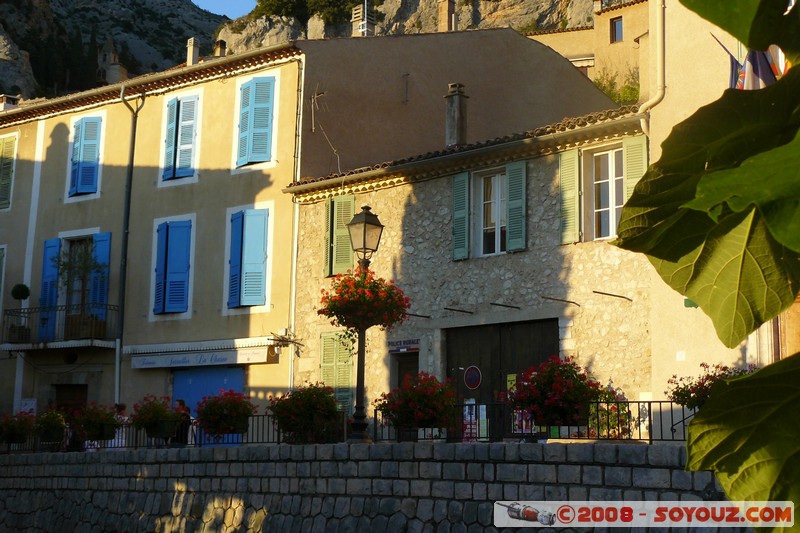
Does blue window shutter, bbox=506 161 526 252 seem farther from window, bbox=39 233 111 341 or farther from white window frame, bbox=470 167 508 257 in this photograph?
window, bbox=39 233 111 341

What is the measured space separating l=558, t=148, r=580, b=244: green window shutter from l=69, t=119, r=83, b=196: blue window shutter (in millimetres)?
11940

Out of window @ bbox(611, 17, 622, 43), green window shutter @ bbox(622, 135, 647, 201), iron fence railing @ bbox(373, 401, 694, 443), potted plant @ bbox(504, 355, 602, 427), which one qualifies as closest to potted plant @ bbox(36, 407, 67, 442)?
iron fence railing @ bbox(373, 401, 694, 443)

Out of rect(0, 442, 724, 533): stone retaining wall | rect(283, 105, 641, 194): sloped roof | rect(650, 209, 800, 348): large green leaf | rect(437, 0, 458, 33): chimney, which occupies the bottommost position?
rect(0, 442, 724, 533): stone retaining wall

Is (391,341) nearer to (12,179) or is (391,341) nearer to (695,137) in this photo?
(12,179)

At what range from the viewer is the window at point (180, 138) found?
75.9 feet

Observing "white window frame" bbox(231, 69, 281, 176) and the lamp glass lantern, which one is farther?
"white window frame" bbox(231, 69, 281, 176)

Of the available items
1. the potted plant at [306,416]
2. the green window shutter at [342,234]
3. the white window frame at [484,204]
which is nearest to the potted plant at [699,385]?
the potted plant at [306,416]

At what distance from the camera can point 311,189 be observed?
20.7 m

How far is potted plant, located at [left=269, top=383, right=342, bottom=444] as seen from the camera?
16.0 metres

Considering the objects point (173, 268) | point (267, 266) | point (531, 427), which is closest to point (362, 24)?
point (173, 268)

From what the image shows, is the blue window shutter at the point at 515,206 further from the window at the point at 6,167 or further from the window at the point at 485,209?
the window at the point at 6,167

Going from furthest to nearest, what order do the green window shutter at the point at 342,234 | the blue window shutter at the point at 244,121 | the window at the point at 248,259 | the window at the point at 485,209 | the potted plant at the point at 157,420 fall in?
the blue window shutter at the point at 244,121
the window at the point at 248,259
the green window shutter at the point at 342,234
the potted plant at the point at 157,420
the window at the point at 485,209

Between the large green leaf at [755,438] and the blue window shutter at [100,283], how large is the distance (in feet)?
74.9

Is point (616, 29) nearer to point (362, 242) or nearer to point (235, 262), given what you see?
point (235, 262)
